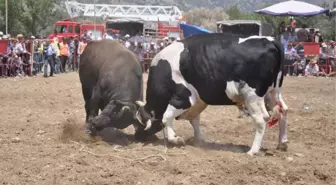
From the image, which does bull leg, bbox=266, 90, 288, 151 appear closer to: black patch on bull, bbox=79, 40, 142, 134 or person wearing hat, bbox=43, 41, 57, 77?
black patch on bull, bbox=79, 40, 142, 134

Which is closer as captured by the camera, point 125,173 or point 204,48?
point 125,173

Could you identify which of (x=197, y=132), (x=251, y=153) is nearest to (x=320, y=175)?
(x=251, y=153)

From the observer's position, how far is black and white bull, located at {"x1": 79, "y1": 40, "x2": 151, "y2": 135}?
9.38 m

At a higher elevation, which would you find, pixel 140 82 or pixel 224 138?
pixel 140 82

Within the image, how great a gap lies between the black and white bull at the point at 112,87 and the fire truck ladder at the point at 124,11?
40249 mm

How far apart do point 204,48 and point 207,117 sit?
363cm

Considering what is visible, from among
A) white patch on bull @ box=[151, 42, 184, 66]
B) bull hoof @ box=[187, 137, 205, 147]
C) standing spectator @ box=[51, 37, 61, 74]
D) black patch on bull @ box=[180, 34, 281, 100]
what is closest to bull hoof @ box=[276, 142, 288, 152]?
black patch on bull @ box=[180, 34, 281, 100]

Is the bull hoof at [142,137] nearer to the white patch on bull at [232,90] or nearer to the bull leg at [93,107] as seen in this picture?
the bull leg at [93,107]

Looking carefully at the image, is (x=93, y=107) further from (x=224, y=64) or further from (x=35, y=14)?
(x=35, y=14)

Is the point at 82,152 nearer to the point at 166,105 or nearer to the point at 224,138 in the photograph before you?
the point at 166,105

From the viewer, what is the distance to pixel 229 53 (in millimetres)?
8703

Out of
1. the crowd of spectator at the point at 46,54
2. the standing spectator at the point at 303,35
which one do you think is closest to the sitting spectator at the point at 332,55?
the standing spectator at the point at 303,35

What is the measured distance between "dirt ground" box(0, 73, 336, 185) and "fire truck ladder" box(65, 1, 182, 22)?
38.5 metres

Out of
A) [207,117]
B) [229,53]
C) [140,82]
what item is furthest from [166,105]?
[207,117]
